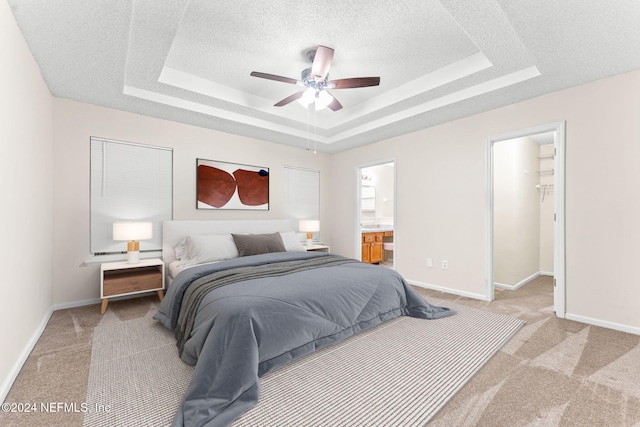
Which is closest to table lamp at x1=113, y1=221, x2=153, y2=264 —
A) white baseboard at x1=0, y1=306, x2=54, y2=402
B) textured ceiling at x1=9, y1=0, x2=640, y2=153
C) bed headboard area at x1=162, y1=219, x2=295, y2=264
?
bed headboard area at x1=162, y1=219, x2=295, y2=264

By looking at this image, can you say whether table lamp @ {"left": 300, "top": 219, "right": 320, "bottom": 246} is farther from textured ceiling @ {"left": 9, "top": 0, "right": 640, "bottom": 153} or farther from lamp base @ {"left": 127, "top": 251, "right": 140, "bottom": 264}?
lamp base @ {"left": 127, "top": 251, "right": 140, "bottom": 264}

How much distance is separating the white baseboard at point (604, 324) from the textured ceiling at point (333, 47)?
2408mm

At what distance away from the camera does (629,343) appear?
2.41 metres

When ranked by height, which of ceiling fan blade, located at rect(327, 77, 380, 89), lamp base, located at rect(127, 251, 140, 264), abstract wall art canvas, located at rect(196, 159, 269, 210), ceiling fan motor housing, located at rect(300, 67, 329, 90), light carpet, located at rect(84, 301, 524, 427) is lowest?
light carpet, located at rect(84, 301, 524, 427)

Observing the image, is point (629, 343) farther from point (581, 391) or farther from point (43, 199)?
point (43, 199)

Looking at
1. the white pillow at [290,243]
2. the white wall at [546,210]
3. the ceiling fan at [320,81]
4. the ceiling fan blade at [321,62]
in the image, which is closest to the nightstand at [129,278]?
the white pillow at [290,243]

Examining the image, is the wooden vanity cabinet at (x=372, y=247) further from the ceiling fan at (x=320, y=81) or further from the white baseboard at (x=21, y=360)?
the white baseboard at (x=21, y=360)

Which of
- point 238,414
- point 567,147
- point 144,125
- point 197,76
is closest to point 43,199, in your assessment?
point 144,125

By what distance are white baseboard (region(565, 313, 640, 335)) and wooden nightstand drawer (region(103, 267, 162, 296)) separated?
4653 millimetres

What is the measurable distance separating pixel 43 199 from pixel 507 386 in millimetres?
4349

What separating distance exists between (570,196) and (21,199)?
5015 millimetres

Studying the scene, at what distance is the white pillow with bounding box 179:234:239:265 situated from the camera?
11.5ft

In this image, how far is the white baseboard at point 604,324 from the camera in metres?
2.62

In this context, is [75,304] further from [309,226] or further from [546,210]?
[546,210]
